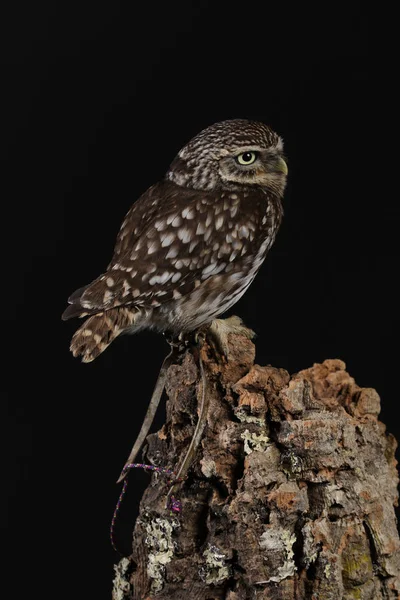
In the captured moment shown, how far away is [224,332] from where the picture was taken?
322 centimetres

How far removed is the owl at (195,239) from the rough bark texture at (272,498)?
230mm

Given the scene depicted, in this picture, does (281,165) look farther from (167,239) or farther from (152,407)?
(152,407)

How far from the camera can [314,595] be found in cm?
276

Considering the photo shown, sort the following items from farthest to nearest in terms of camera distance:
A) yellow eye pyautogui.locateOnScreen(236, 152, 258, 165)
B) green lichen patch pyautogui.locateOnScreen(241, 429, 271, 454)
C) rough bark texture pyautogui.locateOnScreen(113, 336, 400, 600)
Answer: yellow eye pyautogui.locateOnScreen(236, 152, 258, 165)
green lichen patch pyautogui.locateOnScreen(241, 429, 271, 454)
rough bark texture pyautogui.locateOnScreen(113, 336, 400, 600)

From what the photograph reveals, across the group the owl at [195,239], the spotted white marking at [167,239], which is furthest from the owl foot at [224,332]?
the spotted white marking at [167,239]

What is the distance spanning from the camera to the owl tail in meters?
2.83

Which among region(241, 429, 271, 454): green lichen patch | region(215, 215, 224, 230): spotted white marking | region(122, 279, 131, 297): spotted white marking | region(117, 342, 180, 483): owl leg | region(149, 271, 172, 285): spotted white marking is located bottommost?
region(241, 429, 271, 454): green lichen patch

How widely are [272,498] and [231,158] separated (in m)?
1.17

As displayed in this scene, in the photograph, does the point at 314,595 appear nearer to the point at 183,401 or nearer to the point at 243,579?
the point at 243,579

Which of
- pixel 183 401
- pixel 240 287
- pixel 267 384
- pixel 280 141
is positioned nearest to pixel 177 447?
pixel 183 401

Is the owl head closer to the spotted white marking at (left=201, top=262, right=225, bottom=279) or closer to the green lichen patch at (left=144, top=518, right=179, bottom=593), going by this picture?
the spotted white marking at (left=201, top=262, right=225, bottom=279)

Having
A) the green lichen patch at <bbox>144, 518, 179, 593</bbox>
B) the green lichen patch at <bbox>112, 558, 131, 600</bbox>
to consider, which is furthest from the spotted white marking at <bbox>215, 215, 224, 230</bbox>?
the green lichen patch at <bbox>112, 558, 131, 600</bbox>

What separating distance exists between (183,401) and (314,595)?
2.56 ft

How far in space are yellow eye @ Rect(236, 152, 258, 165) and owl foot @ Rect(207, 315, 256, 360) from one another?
1.97 feet
